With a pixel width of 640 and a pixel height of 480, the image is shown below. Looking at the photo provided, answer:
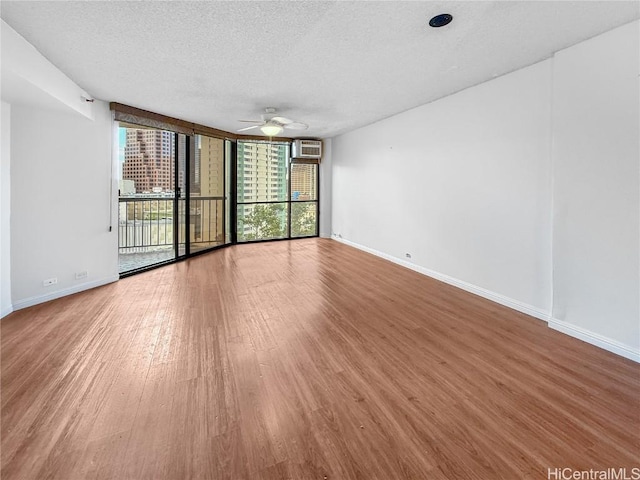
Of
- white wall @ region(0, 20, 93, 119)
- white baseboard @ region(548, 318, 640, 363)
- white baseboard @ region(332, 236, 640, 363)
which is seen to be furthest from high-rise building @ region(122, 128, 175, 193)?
white baseboard @ region(548, 318, 640, 363)

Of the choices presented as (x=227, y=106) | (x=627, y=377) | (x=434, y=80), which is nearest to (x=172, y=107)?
(x=227, y=106)

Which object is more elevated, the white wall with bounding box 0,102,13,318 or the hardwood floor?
the white wall with bounding box 0,102,13,318

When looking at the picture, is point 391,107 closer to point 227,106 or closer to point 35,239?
point 227,106

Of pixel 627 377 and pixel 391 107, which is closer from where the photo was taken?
pixel 627 377

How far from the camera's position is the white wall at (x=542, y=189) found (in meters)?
2.48

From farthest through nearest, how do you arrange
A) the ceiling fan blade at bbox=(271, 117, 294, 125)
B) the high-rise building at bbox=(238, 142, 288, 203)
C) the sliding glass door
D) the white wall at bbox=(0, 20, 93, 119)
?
1. the high-rise building at bbox=(238, 142, 288, 203)
2. the sliding glass door
3. the ceiling fan blade at bbox=(271, 117, 294, 125)
4. the white wall at bbox=(0, 20, 93, 119)

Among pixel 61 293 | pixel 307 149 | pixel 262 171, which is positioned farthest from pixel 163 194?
pixel 307 149

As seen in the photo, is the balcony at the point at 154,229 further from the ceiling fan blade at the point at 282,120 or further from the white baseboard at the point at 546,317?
the white baseboard at the point at 546,317

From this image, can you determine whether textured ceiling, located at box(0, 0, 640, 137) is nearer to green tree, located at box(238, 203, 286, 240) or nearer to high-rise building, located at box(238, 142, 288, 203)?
high-rise building, located at box(238, 142, 288, 203)

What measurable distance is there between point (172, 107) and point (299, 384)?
4.31 metres

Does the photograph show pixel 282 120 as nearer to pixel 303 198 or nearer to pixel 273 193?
pixel 273 193

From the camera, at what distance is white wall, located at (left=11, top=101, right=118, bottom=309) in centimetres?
336

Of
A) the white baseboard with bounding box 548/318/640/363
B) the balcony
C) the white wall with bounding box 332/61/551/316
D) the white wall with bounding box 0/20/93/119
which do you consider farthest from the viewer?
the balcony

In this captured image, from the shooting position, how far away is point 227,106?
4559 mm
